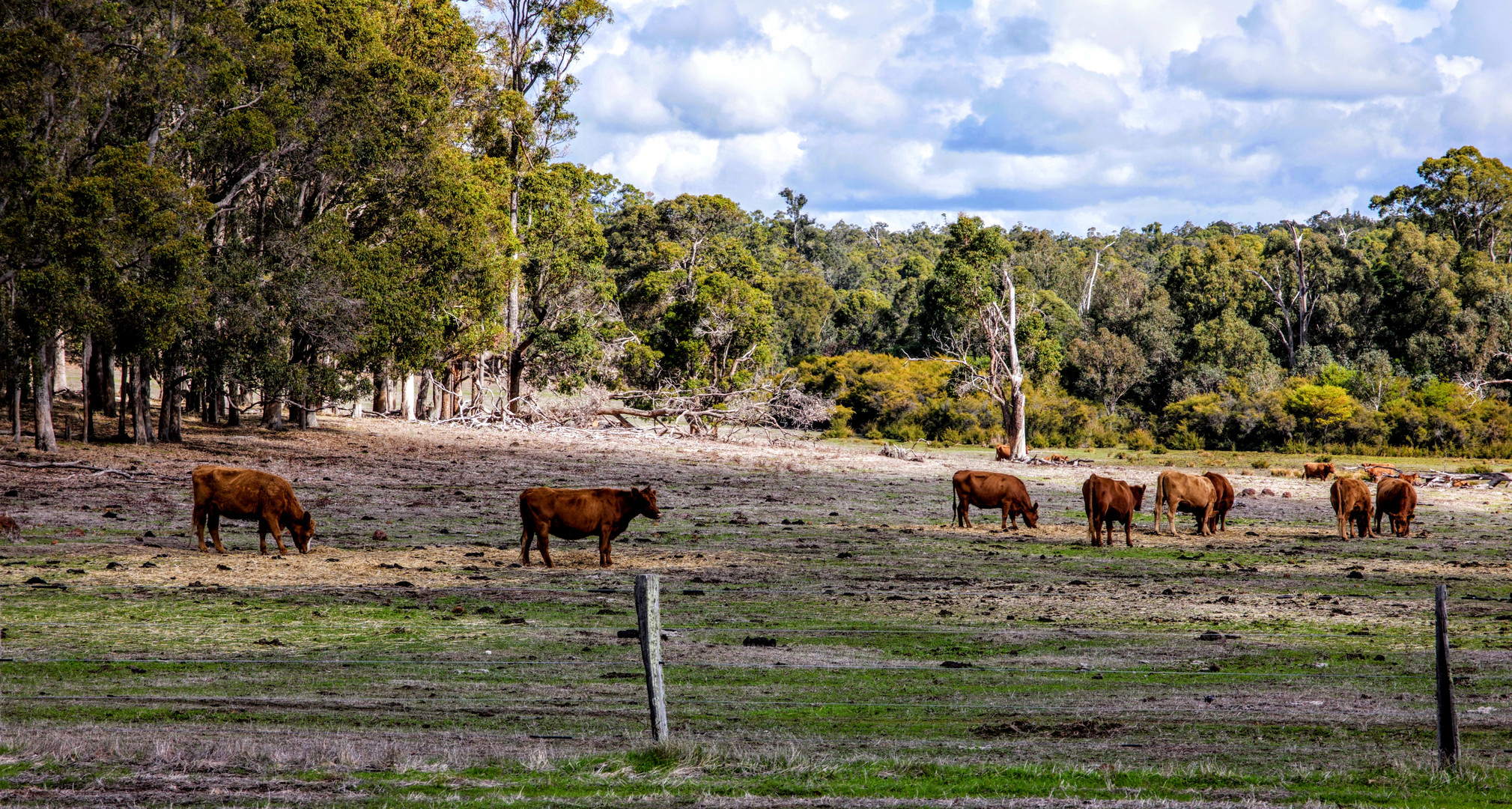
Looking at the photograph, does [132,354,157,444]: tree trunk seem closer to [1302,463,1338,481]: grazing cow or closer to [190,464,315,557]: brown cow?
[190,464,315,557]: brown cow

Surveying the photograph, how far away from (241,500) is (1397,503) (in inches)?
875

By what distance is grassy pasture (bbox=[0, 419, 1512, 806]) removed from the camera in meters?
7.40

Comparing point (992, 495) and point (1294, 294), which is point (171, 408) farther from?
point (1294, 294)

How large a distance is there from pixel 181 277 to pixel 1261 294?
63257 millimetres

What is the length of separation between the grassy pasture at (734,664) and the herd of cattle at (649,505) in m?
0.53

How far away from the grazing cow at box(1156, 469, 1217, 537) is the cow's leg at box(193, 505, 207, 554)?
686 inches

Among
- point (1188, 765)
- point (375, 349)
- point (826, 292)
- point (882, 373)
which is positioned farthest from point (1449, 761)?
point (826, 292)

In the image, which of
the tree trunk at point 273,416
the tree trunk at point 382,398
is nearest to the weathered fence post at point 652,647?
the tree trunk at point 273,416

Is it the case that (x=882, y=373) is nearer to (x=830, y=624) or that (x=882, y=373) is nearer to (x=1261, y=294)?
(x=1261, y=294)

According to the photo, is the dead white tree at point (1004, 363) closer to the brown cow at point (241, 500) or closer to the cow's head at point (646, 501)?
the cow's head at point (646, 501)

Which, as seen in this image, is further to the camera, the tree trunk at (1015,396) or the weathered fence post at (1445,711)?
the tree trunk at (1015,396)

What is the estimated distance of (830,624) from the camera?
13984 mm

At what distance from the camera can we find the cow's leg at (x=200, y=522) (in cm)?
1800

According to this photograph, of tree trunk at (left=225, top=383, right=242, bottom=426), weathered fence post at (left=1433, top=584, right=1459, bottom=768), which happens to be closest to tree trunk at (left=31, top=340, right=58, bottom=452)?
tree trunk at (left=225, top=383, right=242, bottom=426)
